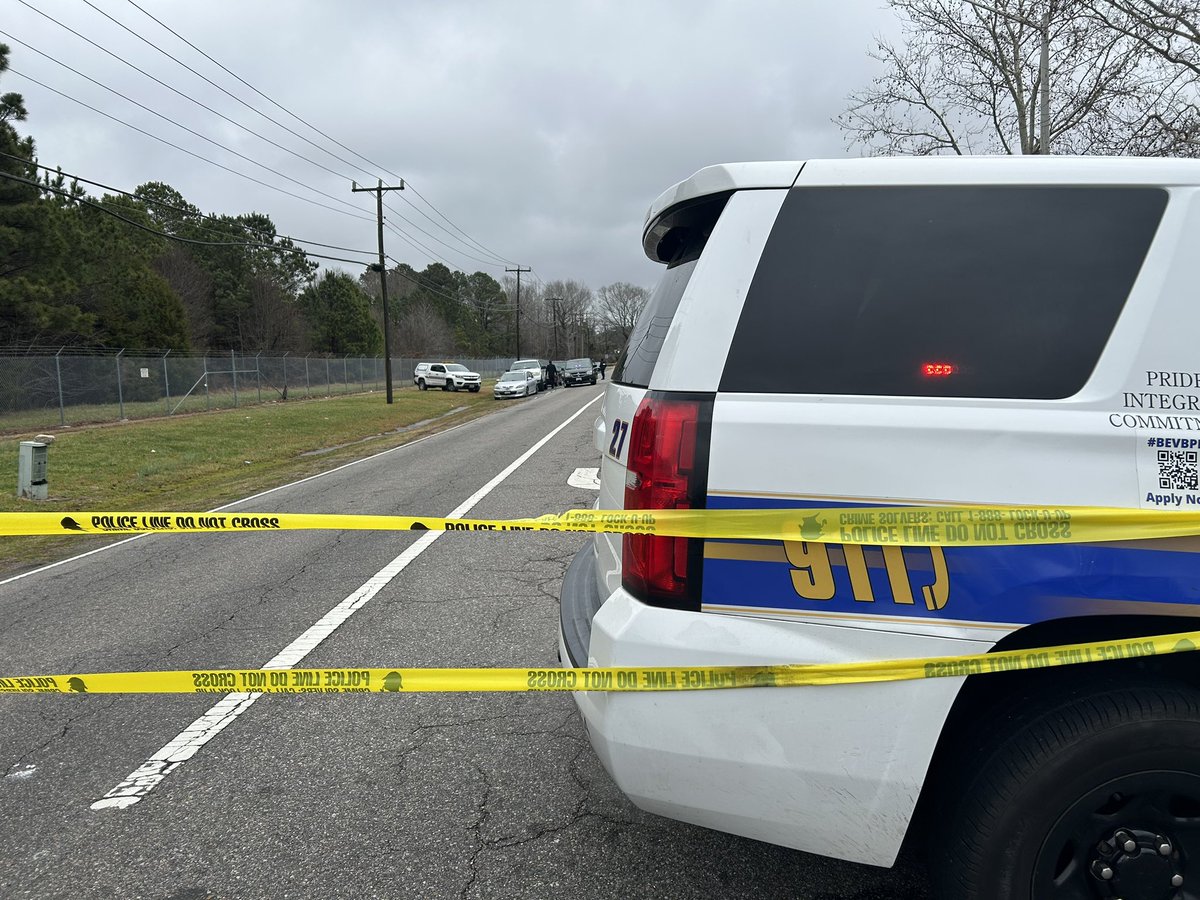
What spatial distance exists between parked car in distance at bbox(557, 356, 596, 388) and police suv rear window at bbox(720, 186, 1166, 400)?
154 ft

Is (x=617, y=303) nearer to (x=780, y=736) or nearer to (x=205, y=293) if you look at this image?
(x=205, y=293)

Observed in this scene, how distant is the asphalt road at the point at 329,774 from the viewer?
96.2 inches

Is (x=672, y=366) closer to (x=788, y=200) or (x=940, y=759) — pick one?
(x=788, y=200)

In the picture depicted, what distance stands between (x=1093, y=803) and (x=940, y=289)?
128 centimetres

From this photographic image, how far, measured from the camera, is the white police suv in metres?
1.76

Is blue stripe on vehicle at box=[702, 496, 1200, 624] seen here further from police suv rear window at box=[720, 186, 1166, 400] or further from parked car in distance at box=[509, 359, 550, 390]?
parked car in distance at box=[509, 359, 550, 390]

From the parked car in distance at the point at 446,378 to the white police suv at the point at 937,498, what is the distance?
134ft

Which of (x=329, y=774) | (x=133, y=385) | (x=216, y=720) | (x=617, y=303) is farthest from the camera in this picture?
(x=617, y=303)

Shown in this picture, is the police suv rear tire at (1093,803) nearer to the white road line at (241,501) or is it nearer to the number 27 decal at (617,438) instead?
the number 27 decal at (617,438)

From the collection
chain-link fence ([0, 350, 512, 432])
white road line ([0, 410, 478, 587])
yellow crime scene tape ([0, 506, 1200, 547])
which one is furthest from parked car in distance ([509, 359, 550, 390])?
yellow crime scene tape ([0, 506, 1200, 547])

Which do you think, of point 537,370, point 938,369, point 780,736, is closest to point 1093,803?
point 780,736

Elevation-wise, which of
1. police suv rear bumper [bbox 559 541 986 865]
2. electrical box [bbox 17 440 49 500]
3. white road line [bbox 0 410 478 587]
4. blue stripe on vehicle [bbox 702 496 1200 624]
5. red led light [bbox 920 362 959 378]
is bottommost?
white road line [bbox 0 410 478 587]

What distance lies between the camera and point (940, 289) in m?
1.92

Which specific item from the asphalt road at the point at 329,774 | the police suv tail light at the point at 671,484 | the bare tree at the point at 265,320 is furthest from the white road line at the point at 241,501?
the bare tree at the point at 265,320
